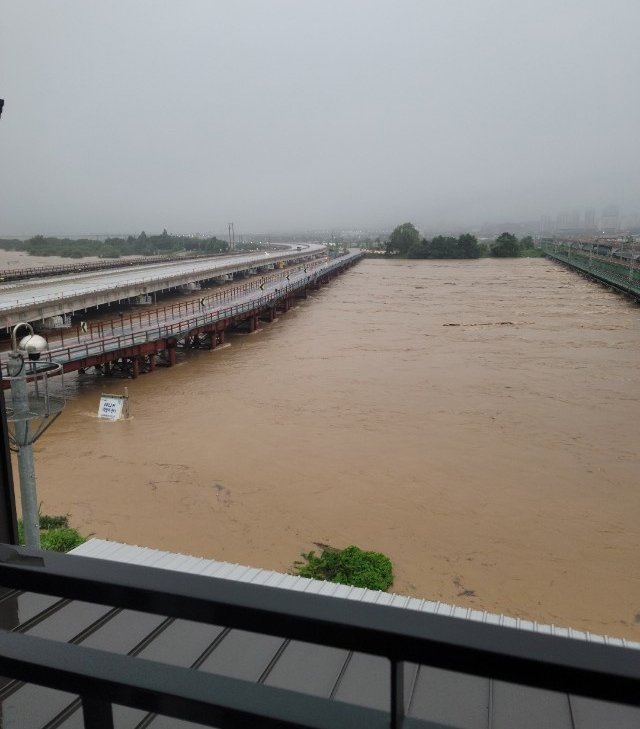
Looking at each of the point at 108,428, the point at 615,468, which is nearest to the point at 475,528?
the point at 615,468

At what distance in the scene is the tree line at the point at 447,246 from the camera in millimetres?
71875

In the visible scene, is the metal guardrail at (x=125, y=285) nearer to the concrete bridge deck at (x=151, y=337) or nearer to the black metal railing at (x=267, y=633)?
the concrete bridge deck at (x=151, y=337)

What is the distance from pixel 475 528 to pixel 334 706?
779 cm

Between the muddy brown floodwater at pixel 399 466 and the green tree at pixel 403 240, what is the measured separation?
57.4 metres

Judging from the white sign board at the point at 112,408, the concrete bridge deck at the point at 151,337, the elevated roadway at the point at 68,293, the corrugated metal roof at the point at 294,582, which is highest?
the elevated roadway at the point at 68,293

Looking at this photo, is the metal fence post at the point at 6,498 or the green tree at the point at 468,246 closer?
the metal fence post at the point at 6,498

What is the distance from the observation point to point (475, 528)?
313 inches

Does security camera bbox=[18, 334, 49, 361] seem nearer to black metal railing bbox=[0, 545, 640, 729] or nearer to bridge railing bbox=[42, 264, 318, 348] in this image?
black metal railing bbox=[0, 545, 640, 729]

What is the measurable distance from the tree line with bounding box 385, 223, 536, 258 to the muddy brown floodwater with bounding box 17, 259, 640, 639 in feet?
175

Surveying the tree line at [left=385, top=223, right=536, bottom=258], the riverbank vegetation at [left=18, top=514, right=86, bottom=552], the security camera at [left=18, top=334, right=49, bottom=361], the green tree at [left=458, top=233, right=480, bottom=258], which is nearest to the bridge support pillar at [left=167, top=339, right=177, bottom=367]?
the riverbank vegetation at [left=18, top=514, right=86, bottom=552]

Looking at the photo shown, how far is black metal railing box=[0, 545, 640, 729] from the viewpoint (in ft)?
1.92

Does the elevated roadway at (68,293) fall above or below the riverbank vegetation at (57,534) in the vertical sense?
above

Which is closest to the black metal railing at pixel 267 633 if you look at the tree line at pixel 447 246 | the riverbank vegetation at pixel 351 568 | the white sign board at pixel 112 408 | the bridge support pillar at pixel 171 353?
the riverbank vegetation at pixel 351 568

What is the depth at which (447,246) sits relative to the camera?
237 feet
